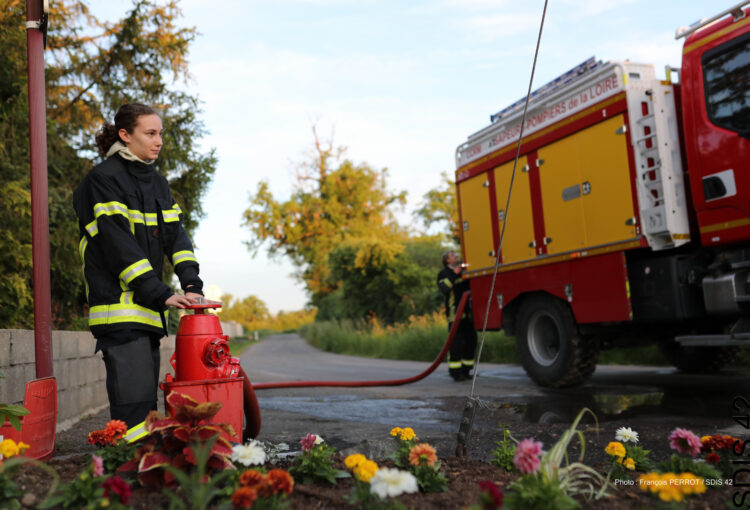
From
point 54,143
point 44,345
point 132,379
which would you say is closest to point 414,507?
point 132,379

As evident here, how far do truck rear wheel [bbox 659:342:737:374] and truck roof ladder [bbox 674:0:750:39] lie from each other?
4.21 metres

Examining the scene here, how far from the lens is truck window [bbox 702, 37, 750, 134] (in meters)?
5.71

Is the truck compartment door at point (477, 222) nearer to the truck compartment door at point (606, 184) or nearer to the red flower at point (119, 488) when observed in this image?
the truck compartment door at point (606, 184)

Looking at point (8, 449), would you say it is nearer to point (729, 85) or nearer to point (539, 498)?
point (539, 498)

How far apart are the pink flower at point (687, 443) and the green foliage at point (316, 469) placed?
123 cm

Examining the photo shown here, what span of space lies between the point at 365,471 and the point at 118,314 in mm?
1451

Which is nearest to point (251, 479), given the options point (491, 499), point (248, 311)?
point (491, 499)

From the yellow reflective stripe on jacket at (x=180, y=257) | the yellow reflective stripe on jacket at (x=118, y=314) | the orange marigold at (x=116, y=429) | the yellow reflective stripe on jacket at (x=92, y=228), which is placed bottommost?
the orange marigold at (x=116, y=429)

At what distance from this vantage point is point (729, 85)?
5.90 m

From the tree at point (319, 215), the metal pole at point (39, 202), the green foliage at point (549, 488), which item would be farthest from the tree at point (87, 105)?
the tree at point (319, 215)

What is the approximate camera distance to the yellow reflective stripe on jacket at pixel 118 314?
287 centimetres

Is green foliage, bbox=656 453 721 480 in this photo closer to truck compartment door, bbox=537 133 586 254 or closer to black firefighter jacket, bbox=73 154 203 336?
black firefighter jacket, bbox=73 154 203 336

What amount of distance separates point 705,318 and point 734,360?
3063 millimetres

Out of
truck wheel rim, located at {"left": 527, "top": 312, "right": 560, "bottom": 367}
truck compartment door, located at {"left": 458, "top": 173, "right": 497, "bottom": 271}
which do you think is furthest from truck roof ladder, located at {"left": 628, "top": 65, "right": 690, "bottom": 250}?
truck compartment door, located at {"left": 458, "top": 173, "right": 497, "bottom": 271}
